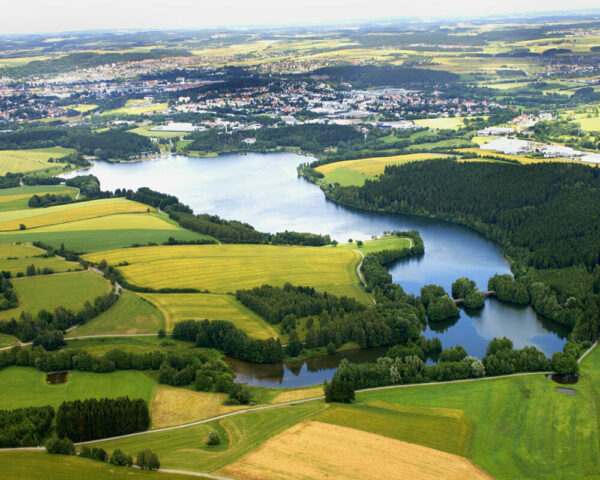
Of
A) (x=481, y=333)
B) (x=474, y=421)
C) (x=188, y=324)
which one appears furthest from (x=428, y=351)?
(x=188, y=324)

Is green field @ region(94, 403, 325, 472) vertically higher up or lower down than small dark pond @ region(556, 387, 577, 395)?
higher up

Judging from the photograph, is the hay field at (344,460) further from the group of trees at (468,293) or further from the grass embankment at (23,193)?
the grass embankment at (23,193)

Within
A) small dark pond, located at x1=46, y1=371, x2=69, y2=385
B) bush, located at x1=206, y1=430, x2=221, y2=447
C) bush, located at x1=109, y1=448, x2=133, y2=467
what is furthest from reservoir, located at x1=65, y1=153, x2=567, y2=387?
bush, located at x1=109, y1=448, x2=133, y2=467

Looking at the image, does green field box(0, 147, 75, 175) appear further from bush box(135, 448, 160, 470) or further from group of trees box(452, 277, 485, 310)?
bush box(135, 448, 160, 470)

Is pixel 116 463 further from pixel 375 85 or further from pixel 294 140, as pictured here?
pixel 375 85

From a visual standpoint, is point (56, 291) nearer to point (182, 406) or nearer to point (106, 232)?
point (106, 232)

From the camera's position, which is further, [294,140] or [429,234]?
[294,140]

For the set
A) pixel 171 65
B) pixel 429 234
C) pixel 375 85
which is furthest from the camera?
pixel 171 65

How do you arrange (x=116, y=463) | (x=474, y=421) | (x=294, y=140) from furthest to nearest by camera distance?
(x=294, y=140) < (x=474, y=421) < (x=116, y=463)
